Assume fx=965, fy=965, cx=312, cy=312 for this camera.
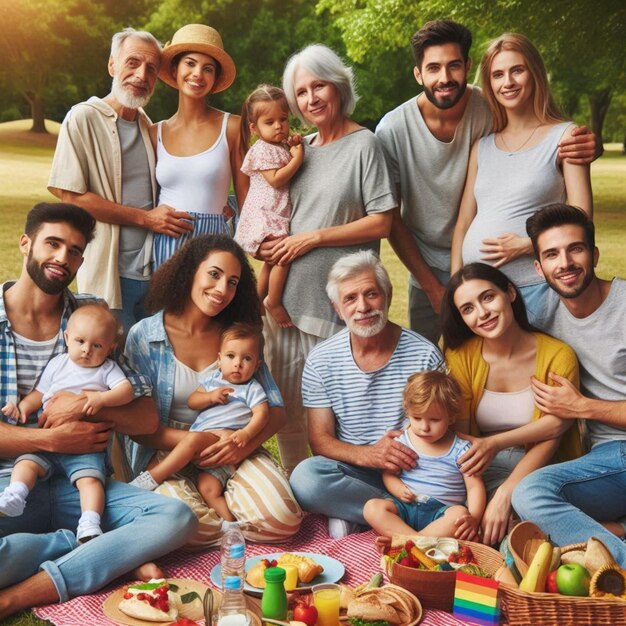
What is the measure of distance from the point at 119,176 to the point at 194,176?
1.19ft

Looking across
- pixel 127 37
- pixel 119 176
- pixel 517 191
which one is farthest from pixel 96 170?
pixel 517 191

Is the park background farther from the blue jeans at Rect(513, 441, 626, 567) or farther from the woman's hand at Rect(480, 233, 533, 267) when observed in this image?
the blue jeans at Rect(513, 441, 626, 567)

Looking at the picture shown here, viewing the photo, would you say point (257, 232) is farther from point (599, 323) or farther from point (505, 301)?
point (599, 323)

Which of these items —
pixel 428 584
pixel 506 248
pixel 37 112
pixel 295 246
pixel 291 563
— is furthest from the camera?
pixel 37 112

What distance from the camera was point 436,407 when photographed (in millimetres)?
4012

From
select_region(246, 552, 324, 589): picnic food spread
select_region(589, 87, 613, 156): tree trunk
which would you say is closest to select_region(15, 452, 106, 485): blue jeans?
select_region(246, 552, 324, 589): picnic food spread

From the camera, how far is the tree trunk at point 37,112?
25.4 m

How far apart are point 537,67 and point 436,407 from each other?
5.44 ft

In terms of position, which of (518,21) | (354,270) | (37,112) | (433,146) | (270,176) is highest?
(518,21)

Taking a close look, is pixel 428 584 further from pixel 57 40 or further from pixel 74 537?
pixel 57 40

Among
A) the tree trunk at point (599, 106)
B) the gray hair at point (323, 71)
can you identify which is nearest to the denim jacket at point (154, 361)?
the gray hair at point (323, 71)

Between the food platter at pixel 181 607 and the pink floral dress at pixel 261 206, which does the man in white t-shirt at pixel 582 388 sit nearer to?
the pink floral dress at pixel 261 206

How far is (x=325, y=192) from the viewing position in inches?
177

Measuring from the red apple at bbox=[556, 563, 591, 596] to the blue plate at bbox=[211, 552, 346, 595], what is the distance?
88cm
